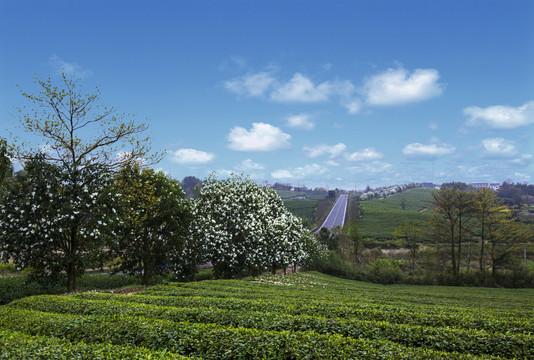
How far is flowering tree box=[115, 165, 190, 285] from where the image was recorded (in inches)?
1031

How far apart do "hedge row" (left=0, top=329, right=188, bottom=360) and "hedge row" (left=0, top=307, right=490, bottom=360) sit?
38.4 inches

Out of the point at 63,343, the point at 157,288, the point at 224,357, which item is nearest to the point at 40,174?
the point at 157,288

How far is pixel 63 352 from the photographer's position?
7.40m

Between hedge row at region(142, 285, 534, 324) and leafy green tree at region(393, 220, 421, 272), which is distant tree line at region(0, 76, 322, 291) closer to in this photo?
hedge row at region(142, 285, 534, 324)

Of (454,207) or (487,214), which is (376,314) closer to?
(454,207)

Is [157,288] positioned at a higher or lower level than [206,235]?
lower

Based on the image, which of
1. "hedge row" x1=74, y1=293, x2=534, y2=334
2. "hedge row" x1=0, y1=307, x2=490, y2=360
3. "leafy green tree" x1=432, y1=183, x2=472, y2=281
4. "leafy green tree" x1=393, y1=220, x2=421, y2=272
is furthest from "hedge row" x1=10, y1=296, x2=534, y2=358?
"leafy green tree" x1=393, y1=220, x2=421, y2=272

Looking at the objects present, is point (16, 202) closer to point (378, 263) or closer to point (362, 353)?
point (362, 353)

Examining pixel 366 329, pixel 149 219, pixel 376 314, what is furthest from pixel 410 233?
pixel 366 329

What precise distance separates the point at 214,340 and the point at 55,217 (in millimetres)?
16625

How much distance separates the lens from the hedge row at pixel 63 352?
7141 millimetres

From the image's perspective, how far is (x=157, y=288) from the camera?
65.8ft

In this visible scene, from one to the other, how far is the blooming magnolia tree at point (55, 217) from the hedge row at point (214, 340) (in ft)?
36.8

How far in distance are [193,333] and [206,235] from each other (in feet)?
69.0
